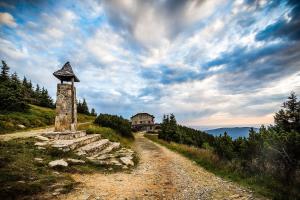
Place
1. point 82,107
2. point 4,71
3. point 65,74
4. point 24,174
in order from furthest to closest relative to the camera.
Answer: point 82,107
point 4,71
point 65,74
point 24,174

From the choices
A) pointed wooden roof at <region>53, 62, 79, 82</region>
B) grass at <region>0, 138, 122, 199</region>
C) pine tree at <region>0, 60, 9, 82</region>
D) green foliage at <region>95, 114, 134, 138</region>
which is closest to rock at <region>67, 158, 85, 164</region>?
grass at <region>0, 138, 122, 199</region>

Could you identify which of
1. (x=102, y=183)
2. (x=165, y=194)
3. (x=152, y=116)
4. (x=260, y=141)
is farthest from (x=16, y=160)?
(x=152, y=116)

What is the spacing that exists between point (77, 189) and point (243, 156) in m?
7.58

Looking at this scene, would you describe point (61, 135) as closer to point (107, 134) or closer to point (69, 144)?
point (69, 144)

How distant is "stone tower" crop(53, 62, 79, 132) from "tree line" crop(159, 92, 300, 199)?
12.0 meters

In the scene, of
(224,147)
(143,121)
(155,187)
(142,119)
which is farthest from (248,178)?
(142,119)

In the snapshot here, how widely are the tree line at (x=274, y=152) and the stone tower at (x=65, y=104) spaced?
12048 millimetres

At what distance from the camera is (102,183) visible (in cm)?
704

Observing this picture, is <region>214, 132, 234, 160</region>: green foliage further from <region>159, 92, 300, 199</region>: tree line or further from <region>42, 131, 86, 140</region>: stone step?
<region>42, 131, 86, 140</region>: stone step

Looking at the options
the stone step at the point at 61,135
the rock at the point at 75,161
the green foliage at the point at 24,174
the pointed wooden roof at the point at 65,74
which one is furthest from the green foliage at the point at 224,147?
the pointed wooden roof at the point at 65,74

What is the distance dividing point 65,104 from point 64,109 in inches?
17.3

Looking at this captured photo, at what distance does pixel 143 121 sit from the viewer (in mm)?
73312

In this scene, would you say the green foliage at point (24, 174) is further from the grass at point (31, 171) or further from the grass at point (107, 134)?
the grass at point (107, 134)

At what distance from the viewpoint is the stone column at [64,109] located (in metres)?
15.7
